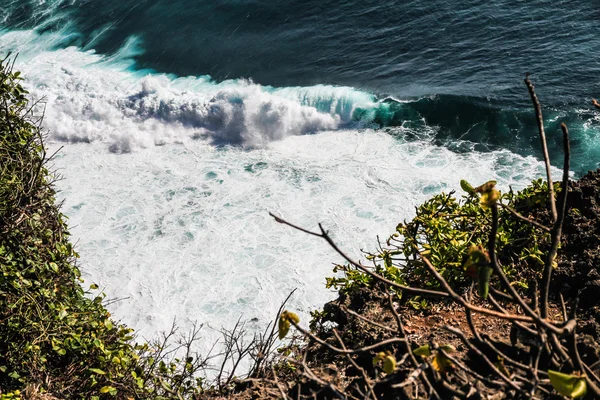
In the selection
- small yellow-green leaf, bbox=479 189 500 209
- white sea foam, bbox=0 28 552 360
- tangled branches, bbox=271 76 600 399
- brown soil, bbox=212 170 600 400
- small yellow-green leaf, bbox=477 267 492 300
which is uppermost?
small yellow-green leaf, bbox=479 189 500 209

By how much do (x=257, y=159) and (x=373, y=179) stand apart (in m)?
2.75

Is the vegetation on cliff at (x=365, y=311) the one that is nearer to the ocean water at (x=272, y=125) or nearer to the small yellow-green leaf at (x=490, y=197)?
the small yellow-green leaf at (x=490, y=197)

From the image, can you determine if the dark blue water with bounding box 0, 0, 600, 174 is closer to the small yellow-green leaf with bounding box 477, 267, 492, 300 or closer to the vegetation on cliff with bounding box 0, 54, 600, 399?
the vegetation on cliff with bounding box 0, 54, 600, 399

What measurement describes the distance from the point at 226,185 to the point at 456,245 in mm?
7299

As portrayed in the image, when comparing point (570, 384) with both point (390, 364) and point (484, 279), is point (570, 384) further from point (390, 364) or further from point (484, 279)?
point (390, 364)

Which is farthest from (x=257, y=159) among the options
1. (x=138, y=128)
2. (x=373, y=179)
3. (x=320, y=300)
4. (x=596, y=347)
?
(x=596, y=347)

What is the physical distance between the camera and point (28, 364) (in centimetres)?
538

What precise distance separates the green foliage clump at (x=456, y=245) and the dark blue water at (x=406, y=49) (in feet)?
21.2

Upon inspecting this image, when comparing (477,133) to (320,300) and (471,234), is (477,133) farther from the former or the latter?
(471,234)

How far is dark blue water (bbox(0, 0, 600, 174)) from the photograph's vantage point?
40.6ft

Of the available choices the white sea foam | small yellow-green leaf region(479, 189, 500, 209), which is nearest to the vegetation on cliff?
small yellow-green leaf region(479, 189, 500, 209)

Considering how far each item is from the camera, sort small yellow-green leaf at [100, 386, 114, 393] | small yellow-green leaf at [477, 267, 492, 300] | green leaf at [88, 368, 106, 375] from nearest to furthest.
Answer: small yellow-green leaf at [477, 267, 492, 300], small yellow-green leaf at [100, 386, 114, 393], green leaf at [88, 368, 106, 375]

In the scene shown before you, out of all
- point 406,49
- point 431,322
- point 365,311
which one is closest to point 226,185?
point 365,311

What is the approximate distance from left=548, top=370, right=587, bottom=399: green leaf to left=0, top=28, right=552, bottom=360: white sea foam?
6057 mm
